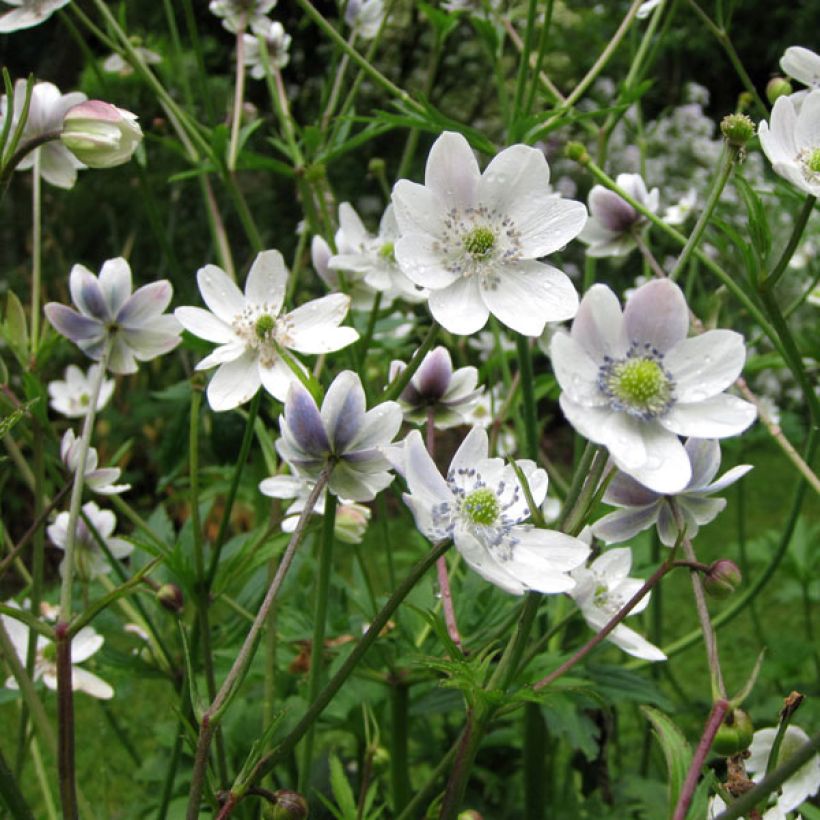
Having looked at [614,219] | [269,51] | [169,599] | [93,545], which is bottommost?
[93,545]

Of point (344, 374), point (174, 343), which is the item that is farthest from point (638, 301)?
point (174, 343)

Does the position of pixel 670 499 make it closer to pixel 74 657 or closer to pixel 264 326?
pixel 264 326

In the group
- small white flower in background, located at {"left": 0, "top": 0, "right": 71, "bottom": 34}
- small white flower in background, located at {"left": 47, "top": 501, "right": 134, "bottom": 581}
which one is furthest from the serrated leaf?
small white flower in background, located at {"left": 0, "top": 0, "right": 71, "bottom": 34}

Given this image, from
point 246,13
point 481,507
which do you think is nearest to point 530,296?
point 481,507

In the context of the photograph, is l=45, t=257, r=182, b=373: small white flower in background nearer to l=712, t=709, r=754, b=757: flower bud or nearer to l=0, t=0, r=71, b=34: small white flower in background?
l=0, t=0, r=71, b=34: small white flower in background

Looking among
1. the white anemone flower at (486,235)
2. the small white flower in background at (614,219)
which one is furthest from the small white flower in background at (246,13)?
the white anemone flower at (486,235)

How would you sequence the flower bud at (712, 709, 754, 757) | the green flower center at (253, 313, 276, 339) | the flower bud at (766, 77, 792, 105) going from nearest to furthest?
the flower bud at (712, 709, 754, 757)
the green flower center at (253, 313, 276, 339)
the flower bud at (766, 77, 792, 105)

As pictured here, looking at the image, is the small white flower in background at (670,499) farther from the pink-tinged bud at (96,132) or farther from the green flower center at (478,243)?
the pink-tinged bud at (96,132)
